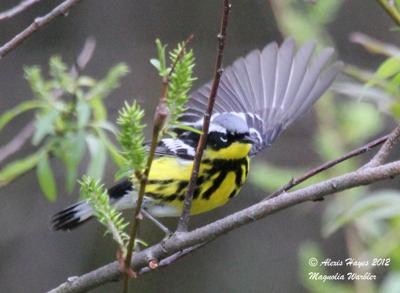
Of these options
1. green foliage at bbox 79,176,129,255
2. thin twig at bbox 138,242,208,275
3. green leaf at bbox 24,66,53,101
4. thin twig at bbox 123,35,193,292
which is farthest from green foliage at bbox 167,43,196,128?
green leaf at bbox 24,66,53,101

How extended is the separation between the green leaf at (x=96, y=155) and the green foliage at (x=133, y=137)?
2.74 feet

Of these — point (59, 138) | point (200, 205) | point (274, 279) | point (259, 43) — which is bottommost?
point (274, 279)

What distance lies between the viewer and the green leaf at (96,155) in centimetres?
190

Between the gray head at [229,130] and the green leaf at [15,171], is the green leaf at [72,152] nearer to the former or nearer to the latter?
the green leaf at [15,171]

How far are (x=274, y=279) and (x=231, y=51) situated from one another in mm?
1251

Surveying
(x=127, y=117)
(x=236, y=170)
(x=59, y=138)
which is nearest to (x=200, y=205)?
(x=236, y=170)

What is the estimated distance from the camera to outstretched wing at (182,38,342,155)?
2484 millimetres

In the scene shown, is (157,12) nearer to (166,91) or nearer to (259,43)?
(259,43)

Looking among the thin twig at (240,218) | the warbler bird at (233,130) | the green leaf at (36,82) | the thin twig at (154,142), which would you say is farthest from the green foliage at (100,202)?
the warbler bird at (233,130)

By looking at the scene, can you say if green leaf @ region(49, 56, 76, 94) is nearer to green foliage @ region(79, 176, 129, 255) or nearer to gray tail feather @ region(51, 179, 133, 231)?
gray tail feather @ region(51, 179, 133, 231)

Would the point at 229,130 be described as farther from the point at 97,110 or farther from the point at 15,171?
the point at 15,171

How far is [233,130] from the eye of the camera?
226 centimetres

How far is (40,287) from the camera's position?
4.19 m

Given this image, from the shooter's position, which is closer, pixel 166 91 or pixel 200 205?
pixel 166 91
